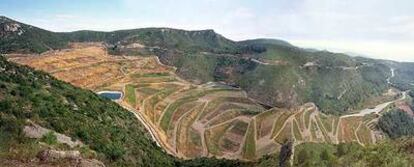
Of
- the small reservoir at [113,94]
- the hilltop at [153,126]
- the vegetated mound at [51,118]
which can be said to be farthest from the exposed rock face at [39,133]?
the small reservoir at [113,94]

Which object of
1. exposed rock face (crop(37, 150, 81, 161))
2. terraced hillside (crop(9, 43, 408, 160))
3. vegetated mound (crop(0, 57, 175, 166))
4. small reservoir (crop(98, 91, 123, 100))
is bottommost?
terraced hillside (crop(9, 43, 408, 160))

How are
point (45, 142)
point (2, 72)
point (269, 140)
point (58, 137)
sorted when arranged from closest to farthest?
point (45, 142) → point (58, 137) → point (2, 72) → point (269, 140)

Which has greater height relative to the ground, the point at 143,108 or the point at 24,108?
the point at 24,108

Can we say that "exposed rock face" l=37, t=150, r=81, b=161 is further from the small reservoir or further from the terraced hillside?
the small reservoir

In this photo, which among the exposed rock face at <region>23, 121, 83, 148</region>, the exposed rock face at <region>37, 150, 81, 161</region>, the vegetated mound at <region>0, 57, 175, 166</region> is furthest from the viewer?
the exposed rock face at <region>23, 121, 83, 148</region>

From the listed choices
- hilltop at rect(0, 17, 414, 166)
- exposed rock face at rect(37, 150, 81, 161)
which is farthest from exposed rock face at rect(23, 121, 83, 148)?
exposed rock face at rect(37, 150, 81, 161)

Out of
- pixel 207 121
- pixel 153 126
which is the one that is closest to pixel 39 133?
pixel 153 126

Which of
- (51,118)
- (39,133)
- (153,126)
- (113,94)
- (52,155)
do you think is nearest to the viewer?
(52,155)

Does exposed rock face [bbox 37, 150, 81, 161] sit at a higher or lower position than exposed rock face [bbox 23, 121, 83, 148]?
higher

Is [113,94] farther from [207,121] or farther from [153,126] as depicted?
[207,121]

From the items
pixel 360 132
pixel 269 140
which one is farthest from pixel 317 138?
pixel 360 132

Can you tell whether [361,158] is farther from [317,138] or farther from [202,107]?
[202,107]
